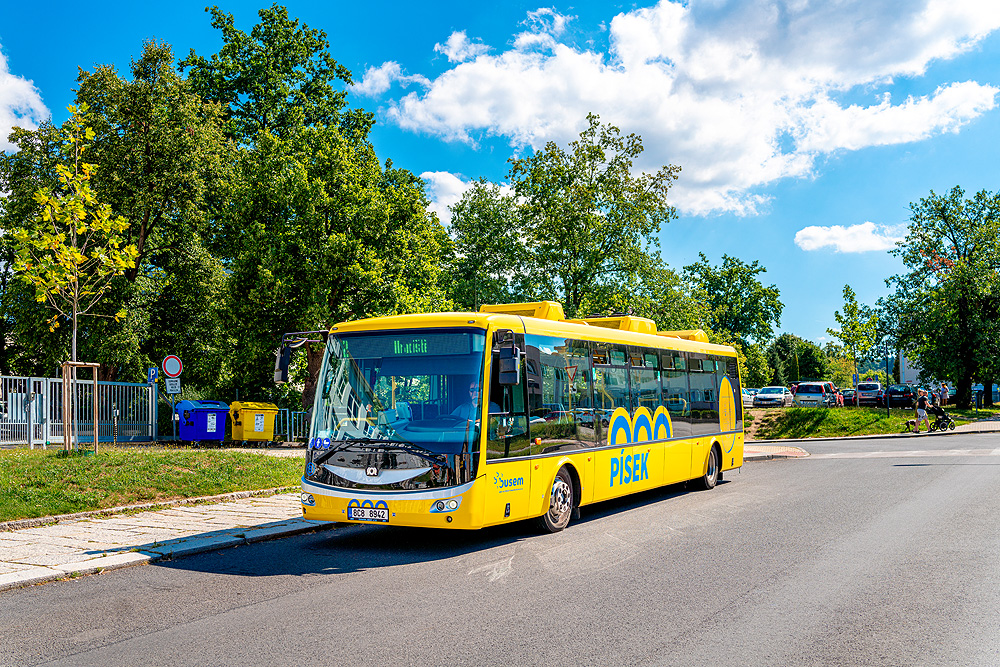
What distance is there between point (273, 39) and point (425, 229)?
1848 cm

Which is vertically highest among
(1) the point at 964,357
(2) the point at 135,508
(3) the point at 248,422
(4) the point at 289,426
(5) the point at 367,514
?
(1) the point at 964,357

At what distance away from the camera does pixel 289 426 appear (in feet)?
92.2

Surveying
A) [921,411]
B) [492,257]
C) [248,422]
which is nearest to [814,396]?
[921,411]

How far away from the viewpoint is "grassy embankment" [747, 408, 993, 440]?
34.9 metres

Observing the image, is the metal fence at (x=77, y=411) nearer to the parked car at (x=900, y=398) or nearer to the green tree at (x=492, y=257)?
the green tree at (x=492, y=257)

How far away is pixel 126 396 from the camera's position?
24.9 m

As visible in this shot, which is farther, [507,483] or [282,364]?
[282,364]

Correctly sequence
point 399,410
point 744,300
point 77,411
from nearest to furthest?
point 399,410 < point 77,411 < point 744,300

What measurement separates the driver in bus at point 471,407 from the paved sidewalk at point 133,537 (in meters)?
3.04

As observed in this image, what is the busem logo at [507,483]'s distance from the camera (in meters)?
9.13

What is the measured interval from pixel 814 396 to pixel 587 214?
3296cm

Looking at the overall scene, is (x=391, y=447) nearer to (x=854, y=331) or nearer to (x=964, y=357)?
(x=854, y=331)

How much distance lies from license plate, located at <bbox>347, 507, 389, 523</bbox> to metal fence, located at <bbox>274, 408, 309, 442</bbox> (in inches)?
760

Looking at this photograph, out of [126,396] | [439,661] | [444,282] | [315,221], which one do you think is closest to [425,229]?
[315,221]
